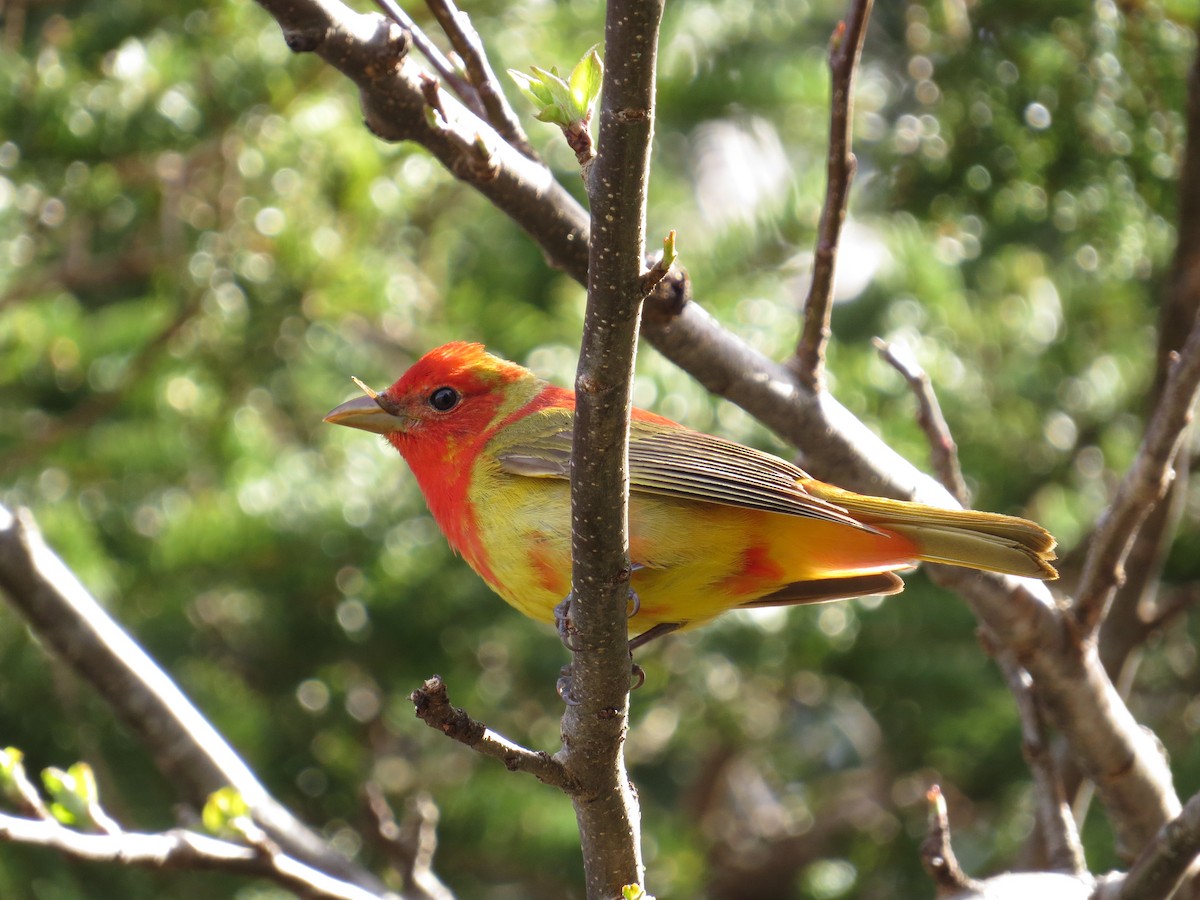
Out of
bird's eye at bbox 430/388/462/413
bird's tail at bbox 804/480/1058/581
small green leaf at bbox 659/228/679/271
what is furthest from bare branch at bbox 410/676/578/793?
bird's eye at bbox 430/388/462/413

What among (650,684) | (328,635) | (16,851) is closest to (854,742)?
(650,684)

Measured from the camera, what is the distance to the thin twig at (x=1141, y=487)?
2689 millimetres

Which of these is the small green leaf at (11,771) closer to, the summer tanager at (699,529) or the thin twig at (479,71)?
the summer tanager at (699,529)

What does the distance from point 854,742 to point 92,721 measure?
335cm

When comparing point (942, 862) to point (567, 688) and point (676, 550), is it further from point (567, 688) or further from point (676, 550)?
point (567, 688)

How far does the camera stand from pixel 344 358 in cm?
482

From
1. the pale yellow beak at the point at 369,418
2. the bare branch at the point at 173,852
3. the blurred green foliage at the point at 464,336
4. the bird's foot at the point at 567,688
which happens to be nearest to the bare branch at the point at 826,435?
the bird's foot at the point at 567,688

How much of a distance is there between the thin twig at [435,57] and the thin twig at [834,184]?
74cm

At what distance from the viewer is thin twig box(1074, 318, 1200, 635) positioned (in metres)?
2.69

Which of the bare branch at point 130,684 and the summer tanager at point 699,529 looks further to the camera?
the bare branch at point 130,684

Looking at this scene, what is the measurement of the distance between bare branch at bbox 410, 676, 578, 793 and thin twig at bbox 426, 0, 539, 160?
130 cm

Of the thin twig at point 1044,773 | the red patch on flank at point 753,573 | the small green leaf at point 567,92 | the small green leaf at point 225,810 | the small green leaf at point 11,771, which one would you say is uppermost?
the small green leaf at point 567,92

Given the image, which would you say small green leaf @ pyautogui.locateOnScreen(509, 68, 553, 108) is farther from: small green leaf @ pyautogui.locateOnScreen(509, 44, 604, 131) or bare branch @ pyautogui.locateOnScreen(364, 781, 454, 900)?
bare branch @ pyautogui.locateOnScreen(364, 781, 454, 900)

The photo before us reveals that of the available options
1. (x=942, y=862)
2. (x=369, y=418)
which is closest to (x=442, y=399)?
(x=369, y=418)
